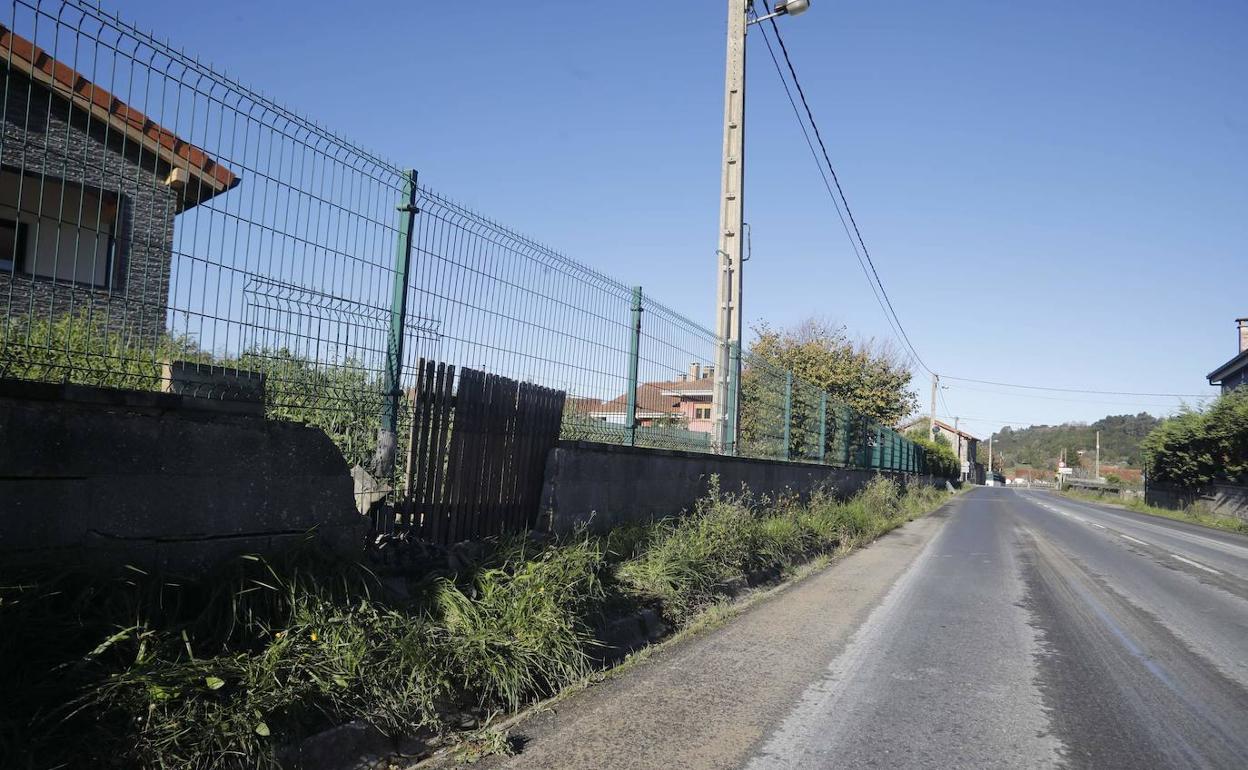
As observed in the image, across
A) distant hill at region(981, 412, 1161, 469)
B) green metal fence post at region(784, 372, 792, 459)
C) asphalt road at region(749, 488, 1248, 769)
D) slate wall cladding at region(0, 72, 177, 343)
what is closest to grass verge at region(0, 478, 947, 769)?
slate wall cladding at region(0, 72, 177, 343)

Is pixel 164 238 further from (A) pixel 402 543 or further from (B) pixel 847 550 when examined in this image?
(B) pixel 847 550

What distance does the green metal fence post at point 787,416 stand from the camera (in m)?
13.9

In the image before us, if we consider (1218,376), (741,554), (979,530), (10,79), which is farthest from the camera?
(1218,376)

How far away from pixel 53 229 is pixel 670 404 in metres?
6.30

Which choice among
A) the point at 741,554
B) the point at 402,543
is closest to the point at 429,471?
the point at 402,543

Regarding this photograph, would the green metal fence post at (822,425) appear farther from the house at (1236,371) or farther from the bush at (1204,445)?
the house at (1236,371)

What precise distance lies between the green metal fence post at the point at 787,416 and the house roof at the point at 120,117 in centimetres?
1092

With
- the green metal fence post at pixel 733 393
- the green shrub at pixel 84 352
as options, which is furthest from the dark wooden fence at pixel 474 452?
the green metal fence post at pixel 733 393

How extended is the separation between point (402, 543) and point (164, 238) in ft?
7.33

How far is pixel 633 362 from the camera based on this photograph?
8.04 metres

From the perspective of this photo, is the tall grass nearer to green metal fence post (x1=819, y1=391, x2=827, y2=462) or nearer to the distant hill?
green metal fence post (x1=819, y1=391, x2=827, y2=462)

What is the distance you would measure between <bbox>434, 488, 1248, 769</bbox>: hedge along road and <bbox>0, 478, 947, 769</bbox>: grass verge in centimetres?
42

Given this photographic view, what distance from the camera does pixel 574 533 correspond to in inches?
263

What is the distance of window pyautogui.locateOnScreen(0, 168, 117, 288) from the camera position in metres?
3.42
